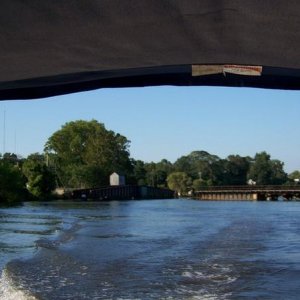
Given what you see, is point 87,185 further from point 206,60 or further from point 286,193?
point 206,60

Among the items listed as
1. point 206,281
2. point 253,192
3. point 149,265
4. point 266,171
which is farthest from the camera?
point 266,171

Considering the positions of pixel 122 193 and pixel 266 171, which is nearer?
pixel 122 193

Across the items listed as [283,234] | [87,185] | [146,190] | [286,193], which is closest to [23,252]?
[283,234]

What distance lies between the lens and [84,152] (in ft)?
382

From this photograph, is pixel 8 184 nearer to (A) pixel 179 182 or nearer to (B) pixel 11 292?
(B) pixel 11 292

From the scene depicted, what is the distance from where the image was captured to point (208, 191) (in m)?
107

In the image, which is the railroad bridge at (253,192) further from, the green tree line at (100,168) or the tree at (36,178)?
the tree at (36,178)

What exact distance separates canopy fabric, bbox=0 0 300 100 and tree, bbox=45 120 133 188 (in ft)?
359

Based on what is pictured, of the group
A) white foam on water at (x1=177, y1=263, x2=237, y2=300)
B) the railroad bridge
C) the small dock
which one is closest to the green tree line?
the small dock

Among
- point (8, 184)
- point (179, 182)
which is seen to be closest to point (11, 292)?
point (8, 184)

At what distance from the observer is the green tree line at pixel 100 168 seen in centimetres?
8956

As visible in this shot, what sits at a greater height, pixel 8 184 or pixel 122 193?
pixel 8 184

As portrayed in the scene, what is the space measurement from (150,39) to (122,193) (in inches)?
4412

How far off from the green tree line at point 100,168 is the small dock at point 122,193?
4375mm
